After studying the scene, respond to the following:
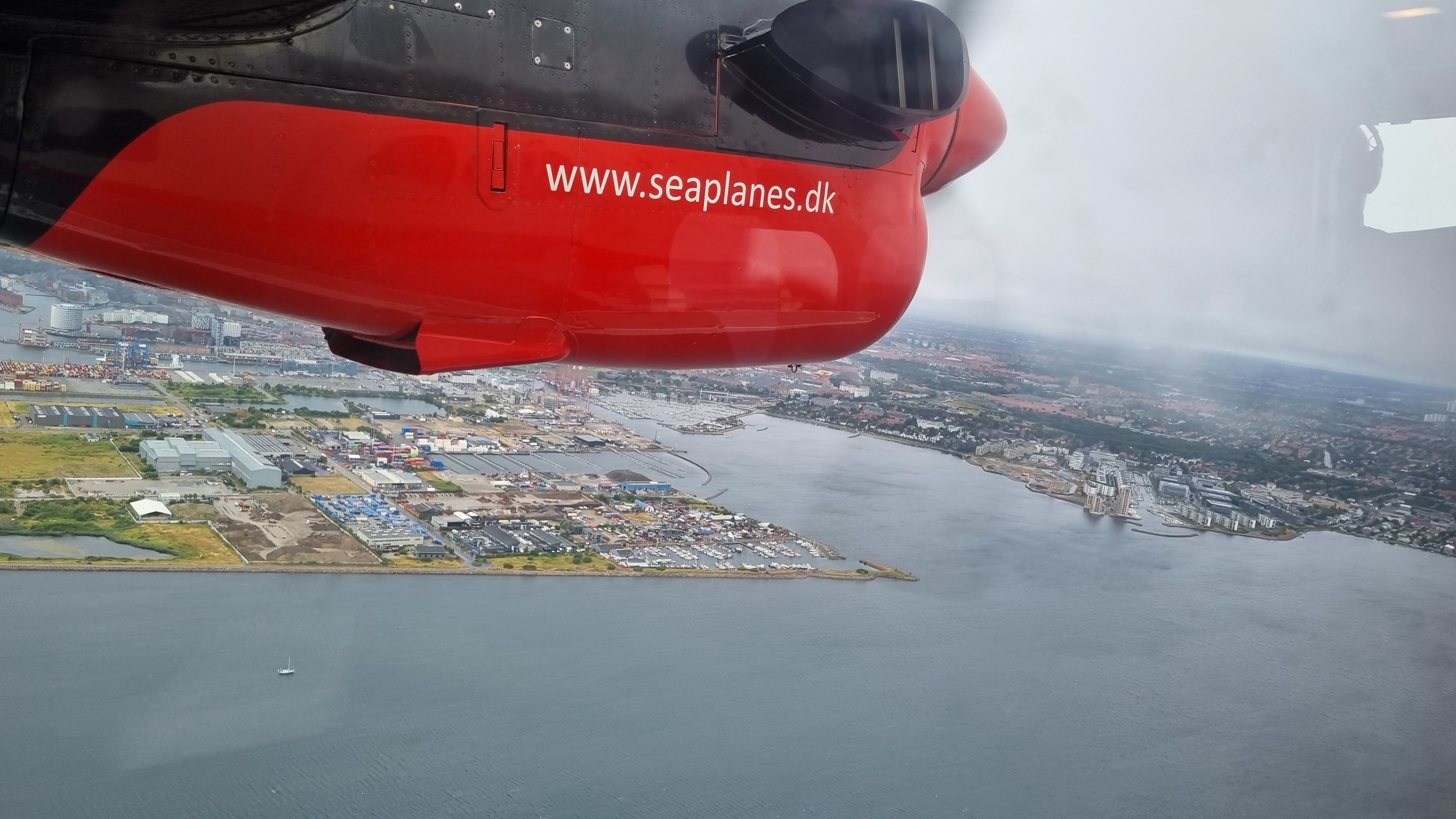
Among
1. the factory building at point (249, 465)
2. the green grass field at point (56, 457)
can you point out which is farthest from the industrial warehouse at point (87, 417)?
the factory building at point (249, 465)

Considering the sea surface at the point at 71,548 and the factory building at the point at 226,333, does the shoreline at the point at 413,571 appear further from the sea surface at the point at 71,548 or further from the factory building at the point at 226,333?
the factory building at the point at 226,333

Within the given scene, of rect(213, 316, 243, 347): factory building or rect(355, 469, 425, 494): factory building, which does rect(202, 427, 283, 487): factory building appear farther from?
rect(213, 316, 243, 347): factory building

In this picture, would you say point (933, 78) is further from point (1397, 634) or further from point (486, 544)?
point (1397, 634)

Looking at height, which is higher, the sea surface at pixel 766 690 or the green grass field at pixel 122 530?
the green grass field at pixel 122 530

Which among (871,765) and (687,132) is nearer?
(687,132)

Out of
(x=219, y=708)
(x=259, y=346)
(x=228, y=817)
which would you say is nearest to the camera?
(x=228, y=817)

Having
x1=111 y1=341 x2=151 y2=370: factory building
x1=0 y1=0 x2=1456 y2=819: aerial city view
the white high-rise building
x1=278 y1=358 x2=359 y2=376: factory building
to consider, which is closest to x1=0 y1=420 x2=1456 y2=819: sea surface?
x1=0 y1=0 x2=1456 y2=819: aerial city view

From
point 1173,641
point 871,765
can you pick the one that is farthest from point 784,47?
point 1173,641
